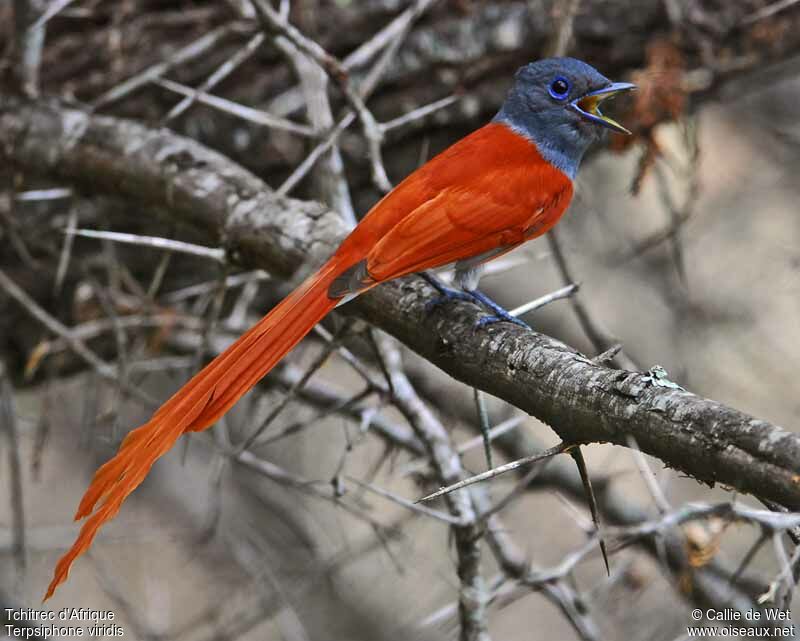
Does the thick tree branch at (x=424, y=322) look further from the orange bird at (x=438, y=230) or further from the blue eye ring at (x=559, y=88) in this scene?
the blue eye ring at (x=559, y=88)

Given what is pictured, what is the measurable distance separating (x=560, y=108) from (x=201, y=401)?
194cm

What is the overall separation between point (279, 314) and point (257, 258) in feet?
1.64

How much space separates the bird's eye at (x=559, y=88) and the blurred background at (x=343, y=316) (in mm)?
217

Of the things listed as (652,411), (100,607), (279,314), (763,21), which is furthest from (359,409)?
(100,607)

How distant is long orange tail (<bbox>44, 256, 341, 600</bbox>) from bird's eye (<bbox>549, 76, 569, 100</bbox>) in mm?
1283

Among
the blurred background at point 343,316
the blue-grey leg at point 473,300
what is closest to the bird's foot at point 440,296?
the blue-grey leg at point 473,300

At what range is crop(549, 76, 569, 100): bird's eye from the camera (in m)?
3.60

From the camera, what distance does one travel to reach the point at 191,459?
5551mm

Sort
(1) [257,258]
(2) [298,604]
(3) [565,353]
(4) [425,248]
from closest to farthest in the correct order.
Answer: (3) [565,353] → (4) [425,248] → (1) [257,258] → (2) [298,604]

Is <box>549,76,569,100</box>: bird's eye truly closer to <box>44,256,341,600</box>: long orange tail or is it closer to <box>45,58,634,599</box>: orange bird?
<box>45,58,634,599</box>: orange bird

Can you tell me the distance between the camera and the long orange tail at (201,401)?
2.25m

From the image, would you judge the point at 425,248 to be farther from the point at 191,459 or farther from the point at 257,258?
the point at 191,459

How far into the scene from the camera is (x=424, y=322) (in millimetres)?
2697

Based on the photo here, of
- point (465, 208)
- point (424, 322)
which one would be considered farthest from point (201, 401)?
point (465, 208)
